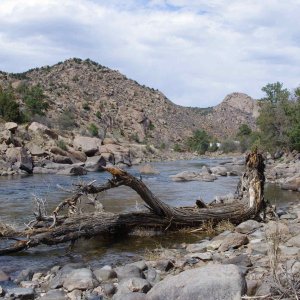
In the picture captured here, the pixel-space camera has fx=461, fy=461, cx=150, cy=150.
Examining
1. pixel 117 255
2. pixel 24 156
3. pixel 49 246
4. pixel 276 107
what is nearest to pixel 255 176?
pixel 117 255

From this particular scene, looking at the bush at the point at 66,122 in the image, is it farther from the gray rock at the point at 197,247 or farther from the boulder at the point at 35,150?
the gray rock at the point at 197,247

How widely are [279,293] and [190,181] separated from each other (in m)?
23.5

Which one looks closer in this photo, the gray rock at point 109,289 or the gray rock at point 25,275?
the gray rock at point 109,289

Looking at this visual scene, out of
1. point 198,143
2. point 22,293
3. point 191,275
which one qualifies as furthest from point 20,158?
point 198,143

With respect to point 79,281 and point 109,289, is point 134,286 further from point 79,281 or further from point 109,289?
point 79,281

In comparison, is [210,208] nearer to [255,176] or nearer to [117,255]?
[255,176]

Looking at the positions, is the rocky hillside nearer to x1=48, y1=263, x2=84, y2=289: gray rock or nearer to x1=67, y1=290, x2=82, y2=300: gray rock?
x1=48, y1=263, x2=84, y2=289: gray rock

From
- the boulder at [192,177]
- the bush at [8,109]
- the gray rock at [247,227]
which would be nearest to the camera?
the gray rock at [247,227]

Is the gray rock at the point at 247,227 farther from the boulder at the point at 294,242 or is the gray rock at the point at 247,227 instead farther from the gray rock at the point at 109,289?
the gray rock at the point at 109,289

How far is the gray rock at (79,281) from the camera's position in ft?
23.6

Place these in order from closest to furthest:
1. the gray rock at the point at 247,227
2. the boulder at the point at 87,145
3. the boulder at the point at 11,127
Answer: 1. the gray rock at the point at 247,227
2. the boulder at the point at 11,127
3. the boulder at the point at 87,145

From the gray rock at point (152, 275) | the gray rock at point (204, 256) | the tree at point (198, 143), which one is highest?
the tree at point (198, 143)

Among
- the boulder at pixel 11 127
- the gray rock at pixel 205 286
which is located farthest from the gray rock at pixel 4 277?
the boulder at pixel 11 127

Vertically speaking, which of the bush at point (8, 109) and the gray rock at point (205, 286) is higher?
the bush at point (8, 109)
